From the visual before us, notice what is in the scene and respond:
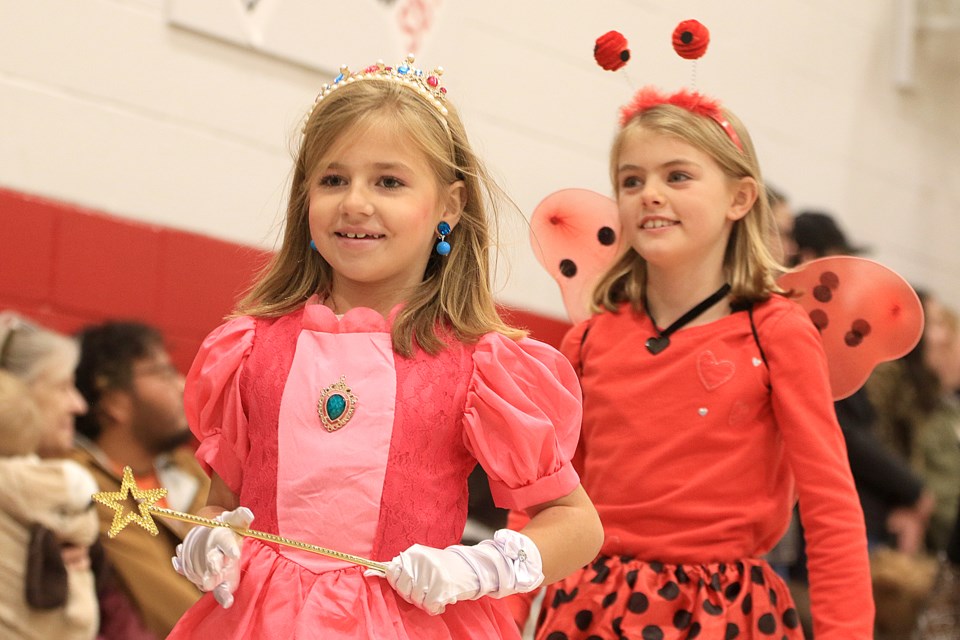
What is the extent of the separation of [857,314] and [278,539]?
1.36 meters

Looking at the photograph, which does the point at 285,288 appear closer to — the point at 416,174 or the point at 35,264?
the point at 416,174

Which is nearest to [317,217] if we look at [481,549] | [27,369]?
[481,549]

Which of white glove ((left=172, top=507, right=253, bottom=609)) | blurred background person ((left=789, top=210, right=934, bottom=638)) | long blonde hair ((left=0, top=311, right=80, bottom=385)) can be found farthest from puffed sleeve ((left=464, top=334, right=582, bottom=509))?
blurred background person ((left=789, top=210, right=934, bottom=638))

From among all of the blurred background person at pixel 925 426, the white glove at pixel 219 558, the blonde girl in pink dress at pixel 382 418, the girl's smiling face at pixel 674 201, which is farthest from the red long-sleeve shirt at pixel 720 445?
the blurred background person at pixel 925 426

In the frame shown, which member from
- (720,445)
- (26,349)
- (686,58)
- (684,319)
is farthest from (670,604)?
(26,349)

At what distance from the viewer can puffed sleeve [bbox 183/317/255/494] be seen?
194 centimetres

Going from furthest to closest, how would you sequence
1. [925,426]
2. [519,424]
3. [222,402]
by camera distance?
1. [925,426]
2. [222,402]
3. [519,424]

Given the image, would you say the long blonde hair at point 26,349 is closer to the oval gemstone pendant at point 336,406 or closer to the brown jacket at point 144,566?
the brown jacket at point 144,566

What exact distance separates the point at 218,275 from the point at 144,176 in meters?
0.35

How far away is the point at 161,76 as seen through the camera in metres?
3.66

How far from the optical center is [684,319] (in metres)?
2.51

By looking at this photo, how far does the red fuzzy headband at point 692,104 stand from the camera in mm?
2561
